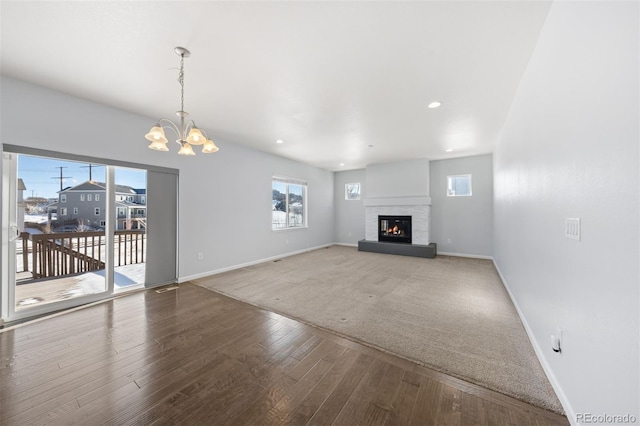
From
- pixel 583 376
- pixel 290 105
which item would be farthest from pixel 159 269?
pixel 583 376

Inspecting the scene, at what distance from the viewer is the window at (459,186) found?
6.23 meters

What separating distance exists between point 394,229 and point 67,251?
22.5 feet

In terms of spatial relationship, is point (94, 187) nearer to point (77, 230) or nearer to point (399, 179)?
point (77, 230)

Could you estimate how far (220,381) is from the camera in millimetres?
1742

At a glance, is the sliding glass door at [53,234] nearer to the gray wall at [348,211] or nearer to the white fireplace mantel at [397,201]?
the white fireplace mantel at [397,201]

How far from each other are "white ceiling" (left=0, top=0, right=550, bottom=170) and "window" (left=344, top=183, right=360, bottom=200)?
173 inches

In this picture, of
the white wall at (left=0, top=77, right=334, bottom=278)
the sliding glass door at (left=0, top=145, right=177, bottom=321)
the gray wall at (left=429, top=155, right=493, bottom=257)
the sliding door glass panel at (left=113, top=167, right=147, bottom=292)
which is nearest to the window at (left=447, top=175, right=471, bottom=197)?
the gray wall at (left=429, top=155, right=493, bottom=257)


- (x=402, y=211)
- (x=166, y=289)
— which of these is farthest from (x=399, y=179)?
(x=166, y=289)

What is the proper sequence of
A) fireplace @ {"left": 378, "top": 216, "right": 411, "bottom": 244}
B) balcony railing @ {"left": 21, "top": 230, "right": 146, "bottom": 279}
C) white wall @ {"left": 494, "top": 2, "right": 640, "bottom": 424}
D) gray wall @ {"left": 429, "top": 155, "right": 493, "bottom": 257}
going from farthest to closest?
fireplace @ {"left": 378, "top": 216, "right": 411, "bottom": 244} < gray wall @ {"left": 429, "top": 155, "right": 493, "bottom": 257} < balcony railing @ {"left": 21, "top": 230, "right": 146, "bottom": 279} < white wall @ {"left": 494, "top": 2, "right": 640, "bottom": 424}

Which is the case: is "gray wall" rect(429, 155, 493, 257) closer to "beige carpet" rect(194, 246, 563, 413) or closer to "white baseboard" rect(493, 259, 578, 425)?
"beige carpet" rect(194, 246, 563, 413)

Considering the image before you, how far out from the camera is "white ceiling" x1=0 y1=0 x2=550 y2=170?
1.73 meters

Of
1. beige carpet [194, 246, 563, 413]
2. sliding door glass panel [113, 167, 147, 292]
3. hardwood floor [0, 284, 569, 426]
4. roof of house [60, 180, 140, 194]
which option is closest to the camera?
hardwood floor [0, 284, 569, 426]

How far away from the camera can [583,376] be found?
125 cm

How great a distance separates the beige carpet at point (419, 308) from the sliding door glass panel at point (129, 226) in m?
1.00
